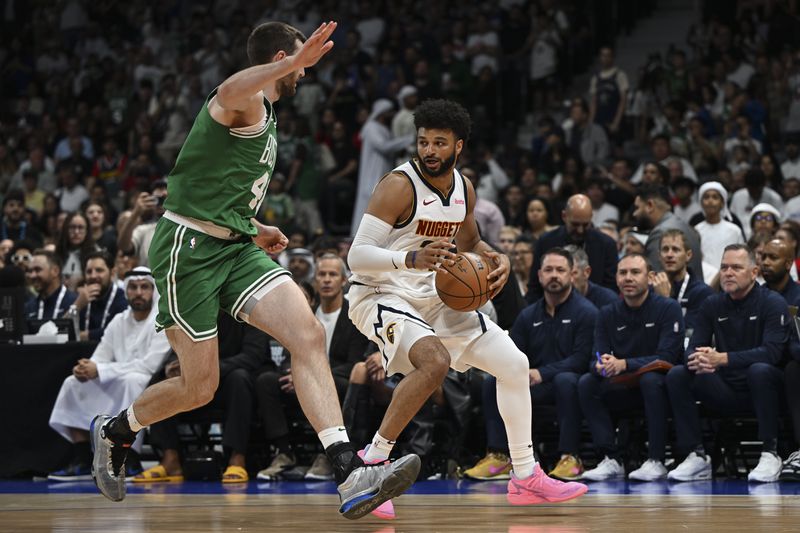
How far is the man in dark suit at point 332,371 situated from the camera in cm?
973

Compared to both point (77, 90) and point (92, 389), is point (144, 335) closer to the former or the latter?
point (92, 389)

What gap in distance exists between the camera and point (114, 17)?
74.7 ft

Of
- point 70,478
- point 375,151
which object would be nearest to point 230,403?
point 70,478

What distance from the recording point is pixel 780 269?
930cm

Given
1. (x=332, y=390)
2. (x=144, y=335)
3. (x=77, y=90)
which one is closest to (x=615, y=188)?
(x=144, y=335)

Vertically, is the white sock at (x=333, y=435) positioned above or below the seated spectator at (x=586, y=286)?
below

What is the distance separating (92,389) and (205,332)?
4200mm

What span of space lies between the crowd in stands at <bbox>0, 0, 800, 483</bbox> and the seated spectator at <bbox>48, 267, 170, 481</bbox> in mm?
22

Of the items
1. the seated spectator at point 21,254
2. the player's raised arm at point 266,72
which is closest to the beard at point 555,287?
the player's raised arm at point 266,72

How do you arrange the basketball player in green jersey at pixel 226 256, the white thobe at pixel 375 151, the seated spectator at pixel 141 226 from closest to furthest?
the basketball player in green jersey at pixel 226 256 → the seated spectator at pixel 141 226 → the white thobe at pixel 375 151

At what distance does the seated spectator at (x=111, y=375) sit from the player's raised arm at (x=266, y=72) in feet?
14.4

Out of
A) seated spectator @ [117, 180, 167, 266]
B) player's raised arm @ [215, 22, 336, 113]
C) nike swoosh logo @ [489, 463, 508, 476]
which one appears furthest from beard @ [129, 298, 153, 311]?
player's raised arm @ [215, 22, 336, 113]

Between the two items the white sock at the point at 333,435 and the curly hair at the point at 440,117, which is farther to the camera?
the curly hair at the point at 440,117

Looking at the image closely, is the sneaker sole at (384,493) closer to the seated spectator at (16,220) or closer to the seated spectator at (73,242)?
the seated spectator at (73,242)
